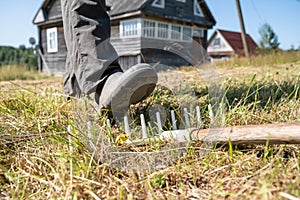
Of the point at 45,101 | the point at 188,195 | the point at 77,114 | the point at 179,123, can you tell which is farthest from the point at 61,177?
the point at 45,101

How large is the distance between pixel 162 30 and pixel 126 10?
1.59 metres

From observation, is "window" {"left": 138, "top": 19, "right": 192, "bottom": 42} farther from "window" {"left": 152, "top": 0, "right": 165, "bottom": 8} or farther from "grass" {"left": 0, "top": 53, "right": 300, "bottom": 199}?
"grass" {"left": 0, "top": 53, "right": 300, "bottom": 199}

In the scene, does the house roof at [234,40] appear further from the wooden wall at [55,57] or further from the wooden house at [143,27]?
the wooden wall at [55,57]

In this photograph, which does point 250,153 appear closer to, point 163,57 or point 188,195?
point 188,195

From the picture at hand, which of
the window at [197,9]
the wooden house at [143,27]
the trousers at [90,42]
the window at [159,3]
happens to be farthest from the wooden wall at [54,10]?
the trousers at [90,42]

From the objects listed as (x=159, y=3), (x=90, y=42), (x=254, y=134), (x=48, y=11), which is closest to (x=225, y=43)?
(x=159, y=3)

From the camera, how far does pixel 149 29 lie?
33.0 ft

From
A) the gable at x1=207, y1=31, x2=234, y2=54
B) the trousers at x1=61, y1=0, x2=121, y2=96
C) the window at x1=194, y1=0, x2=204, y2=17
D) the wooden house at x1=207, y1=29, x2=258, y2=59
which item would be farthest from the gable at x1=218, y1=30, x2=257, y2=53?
the trousers at x1=61, y1=0, x2=121, y2=96

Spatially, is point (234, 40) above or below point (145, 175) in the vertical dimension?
above

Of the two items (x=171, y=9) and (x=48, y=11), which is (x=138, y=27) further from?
(x=48, y=11)

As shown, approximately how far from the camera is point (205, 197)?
61 cm

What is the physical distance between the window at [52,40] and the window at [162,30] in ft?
15.5

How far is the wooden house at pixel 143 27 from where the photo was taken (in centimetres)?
Result: 969

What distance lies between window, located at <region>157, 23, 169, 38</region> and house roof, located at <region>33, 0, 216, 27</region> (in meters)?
0.71
